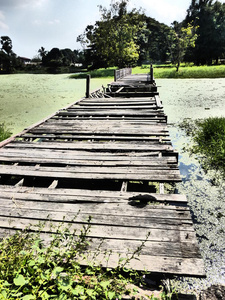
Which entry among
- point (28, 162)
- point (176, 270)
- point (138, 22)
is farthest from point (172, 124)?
point (138, 22)

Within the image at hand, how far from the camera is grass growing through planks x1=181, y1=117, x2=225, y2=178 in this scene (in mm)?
4875

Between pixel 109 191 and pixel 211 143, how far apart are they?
13.3ft

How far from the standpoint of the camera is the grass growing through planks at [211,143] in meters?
4.88

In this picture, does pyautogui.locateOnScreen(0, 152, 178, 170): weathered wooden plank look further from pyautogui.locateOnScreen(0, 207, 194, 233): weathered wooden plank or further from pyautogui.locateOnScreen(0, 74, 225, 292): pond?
pyautogui.locateOnScreen(0, 207, 194, 233): weathered wooden plank

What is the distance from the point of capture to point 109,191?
2562 millimetres

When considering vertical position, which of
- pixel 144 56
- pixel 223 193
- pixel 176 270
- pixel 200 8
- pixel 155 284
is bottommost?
pixel 223 193

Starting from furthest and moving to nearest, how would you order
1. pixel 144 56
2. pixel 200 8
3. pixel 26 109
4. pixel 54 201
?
1. pixel 144 56
2. pixel 200 8
3. pixel 26 109
4. pixel 54 201

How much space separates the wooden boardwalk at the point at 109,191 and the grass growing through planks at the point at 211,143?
1.22m

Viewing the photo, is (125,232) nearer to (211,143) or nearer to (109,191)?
(109,191)

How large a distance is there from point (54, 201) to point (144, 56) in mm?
42599

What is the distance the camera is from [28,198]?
95.7 inches

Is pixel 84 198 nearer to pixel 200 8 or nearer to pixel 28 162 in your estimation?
pixel 28 162

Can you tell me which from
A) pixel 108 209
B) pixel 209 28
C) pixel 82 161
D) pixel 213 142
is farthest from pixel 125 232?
pixel 209 28

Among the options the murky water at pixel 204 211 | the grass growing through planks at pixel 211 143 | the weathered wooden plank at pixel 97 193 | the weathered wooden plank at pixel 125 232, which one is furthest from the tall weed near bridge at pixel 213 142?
the weathered wooden plank at pixel 125 232
